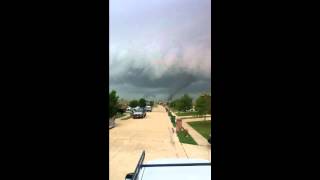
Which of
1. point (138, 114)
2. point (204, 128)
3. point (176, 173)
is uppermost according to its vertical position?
point (204, 128)

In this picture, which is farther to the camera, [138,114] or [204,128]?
[138,114]

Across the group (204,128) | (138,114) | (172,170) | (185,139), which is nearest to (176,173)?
(172,170)

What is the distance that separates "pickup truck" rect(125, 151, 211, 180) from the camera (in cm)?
278

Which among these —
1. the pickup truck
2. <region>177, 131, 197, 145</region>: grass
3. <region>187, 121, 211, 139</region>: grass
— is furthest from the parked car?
the pickup truck

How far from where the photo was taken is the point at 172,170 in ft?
10.0

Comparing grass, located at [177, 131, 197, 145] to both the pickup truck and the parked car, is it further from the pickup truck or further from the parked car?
the pickup truck

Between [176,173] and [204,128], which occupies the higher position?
[204,128]

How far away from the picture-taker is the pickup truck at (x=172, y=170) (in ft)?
9.11

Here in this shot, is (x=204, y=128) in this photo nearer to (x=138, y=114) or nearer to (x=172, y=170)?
(x=172, y=170)
